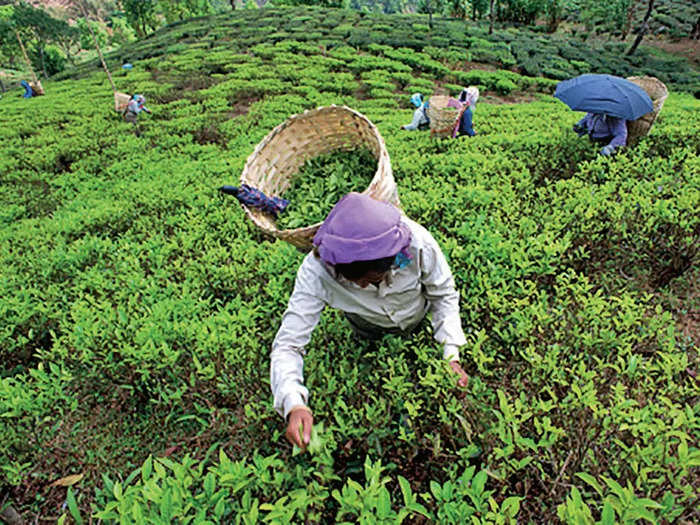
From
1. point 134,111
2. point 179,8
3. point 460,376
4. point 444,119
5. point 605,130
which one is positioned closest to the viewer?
point 460,376

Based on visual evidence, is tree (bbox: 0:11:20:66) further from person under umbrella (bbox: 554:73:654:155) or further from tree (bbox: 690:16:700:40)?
tree (bbox: 690:16:700:40)

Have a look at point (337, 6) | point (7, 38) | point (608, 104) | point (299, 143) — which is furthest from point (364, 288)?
point (7, 38)

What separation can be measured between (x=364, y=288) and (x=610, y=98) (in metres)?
4.06

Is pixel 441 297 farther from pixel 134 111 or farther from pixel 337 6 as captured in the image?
pixel 337 6

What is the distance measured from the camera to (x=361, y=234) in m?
1.52

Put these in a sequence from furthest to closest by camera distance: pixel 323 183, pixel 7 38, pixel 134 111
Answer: pixel 7 38, pixel 134 111, pixel 323 183

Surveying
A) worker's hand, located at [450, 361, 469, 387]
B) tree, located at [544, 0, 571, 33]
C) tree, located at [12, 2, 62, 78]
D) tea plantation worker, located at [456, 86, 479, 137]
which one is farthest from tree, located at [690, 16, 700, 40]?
tree, located at [12, 2, 62, 78]

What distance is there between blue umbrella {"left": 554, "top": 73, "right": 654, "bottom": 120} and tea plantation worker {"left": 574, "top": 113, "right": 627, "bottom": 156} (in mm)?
195

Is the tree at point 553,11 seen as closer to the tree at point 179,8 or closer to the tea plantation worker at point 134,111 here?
the tea plantation worker at point 134,111

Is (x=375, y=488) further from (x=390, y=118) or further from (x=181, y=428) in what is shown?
(x=390, y=118)

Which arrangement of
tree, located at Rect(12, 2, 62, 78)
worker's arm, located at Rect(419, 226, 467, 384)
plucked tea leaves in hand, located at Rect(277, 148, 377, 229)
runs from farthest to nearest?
tree, located at Rect(12, 2, 62, 78)
plucked tea leaves in hand, located at Rect(277, 148, 377, 229)
worker's arm, located at Rect(419, 226, 467, 384)

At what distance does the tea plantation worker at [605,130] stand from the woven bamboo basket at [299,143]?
270cm

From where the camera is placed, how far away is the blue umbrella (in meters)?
4.07

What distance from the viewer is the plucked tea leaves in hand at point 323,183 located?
3.50 metres
